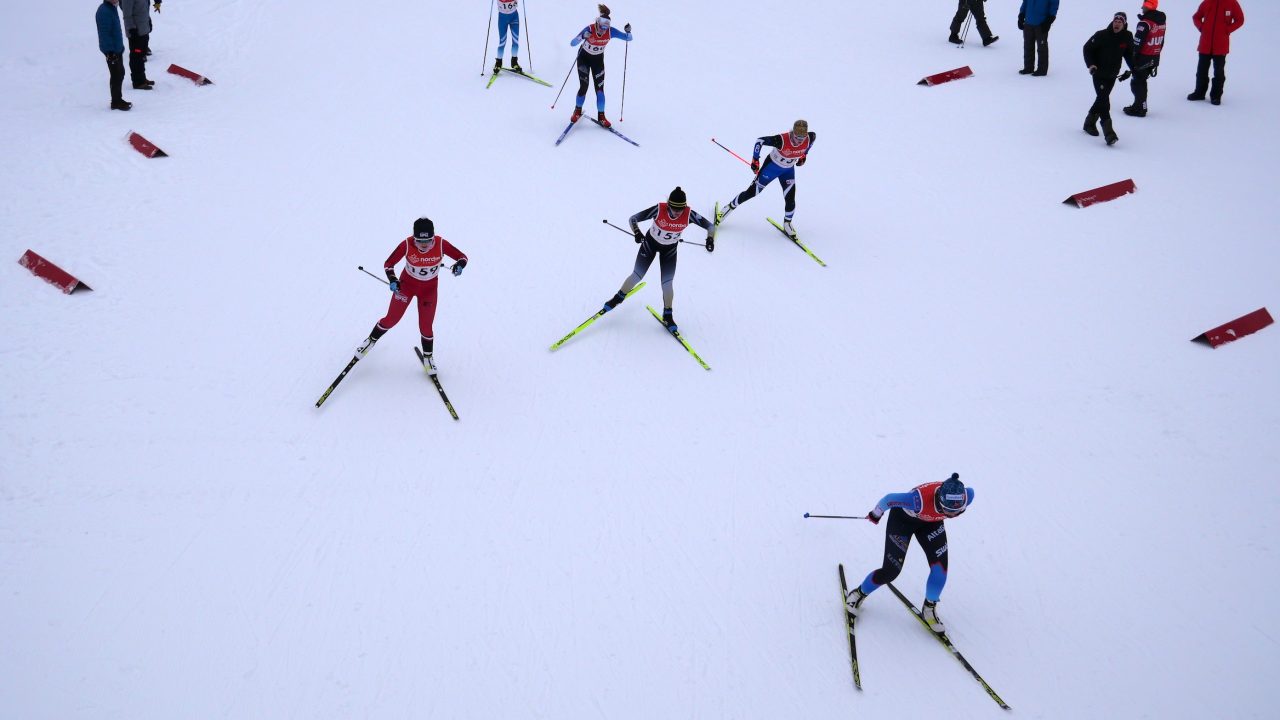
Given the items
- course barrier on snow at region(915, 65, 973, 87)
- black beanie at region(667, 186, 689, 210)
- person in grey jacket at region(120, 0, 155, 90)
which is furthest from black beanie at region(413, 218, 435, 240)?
course barrier on snow at region(915, 65, 973, 87)

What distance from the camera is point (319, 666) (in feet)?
18.5

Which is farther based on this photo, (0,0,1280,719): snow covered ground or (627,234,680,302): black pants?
(627,234,680,302): black pants

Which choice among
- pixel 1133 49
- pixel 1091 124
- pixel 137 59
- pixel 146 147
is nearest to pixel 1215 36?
pixel 1133 49

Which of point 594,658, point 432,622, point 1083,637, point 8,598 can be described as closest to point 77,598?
point 8,598

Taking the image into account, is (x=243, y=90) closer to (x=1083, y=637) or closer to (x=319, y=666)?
(x=319, y=666)

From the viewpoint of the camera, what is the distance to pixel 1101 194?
11.9 metres

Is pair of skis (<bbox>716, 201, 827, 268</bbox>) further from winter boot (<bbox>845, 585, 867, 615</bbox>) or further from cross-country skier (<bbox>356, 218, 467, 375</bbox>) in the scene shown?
winter boot (<bbox>845, 585, 867, 615</bbox>)

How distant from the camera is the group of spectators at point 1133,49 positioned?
12430 millimetres

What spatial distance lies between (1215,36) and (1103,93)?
Result: 8.58ft

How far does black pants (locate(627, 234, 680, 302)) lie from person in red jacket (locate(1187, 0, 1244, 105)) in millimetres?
10455

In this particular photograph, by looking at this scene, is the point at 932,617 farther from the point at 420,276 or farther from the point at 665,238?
the point at 420,276

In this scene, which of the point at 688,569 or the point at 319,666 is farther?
the point at 688,569

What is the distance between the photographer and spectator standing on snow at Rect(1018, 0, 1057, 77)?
1477 cm

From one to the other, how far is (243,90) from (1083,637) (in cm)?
1390
